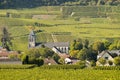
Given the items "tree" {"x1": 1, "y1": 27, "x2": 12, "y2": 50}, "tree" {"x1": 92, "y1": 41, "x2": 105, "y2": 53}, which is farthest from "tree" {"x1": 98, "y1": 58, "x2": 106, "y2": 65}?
"tree" {"x1": 1, "y1": 27, "x2": 12, "y2": 50}

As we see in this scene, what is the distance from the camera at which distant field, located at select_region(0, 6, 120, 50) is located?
149m

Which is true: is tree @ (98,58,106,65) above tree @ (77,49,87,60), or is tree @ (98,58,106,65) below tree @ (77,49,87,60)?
above

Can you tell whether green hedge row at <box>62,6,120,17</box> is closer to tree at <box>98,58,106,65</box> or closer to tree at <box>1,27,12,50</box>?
tree at <box>1,27,12,50</box>

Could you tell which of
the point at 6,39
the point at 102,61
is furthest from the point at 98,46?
the point at 6,39

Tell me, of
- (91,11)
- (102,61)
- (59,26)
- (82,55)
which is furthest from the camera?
(91,11)

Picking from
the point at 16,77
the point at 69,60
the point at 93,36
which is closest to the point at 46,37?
the point at 93,36

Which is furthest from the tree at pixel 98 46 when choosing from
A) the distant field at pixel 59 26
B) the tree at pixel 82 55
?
the distant field at pixel 59 26

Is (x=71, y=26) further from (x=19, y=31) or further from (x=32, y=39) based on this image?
(x=32, y=39)

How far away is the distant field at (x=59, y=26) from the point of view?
149125mm

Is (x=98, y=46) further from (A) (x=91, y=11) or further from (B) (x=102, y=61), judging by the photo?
(A) (x=91, y=11)

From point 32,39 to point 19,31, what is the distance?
20.6 meters

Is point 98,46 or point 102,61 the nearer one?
point 102,61

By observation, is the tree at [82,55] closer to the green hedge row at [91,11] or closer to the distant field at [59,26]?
the distant field at [59,26]

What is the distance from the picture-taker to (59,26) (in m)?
164
